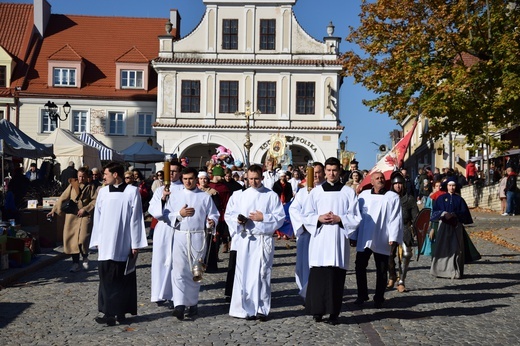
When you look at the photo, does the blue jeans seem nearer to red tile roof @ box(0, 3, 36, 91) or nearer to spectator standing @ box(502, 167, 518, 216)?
spectator standing @ box(502, 167, 518, 216)

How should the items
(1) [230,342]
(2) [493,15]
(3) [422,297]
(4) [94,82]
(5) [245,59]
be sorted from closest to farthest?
(1) [230,342]
(3) [422,297]
(2) [493,15]
(5) [245,59]
(4) [94,82]

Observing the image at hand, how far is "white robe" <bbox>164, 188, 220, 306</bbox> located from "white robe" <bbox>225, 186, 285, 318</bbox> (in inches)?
13.3

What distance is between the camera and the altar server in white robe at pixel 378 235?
11117 mm

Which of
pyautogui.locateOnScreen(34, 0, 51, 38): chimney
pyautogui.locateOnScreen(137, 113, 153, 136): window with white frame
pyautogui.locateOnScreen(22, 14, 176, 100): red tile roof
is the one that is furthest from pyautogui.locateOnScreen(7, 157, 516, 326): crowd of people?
pyautogui.locateOnScreen(34, 0, 51, 38): chimney

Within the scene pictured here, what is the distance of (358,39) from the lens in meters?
27.4

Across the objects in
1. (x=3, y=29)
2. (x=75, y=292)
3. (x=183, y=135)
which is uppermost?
(x=3, y=29)

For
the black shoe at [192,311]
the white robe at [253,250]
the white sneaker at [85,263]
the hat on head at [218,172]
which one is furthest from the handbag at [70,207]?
the black shoe at [192,311]

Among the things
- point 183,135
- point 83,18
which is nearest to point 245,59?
point 183,135

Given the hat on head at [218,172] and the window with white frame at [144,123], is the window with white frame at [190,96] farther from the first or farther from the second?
the hat on head at [218,172]

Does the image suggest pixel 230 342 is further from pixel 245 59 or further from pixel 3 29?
pixel 3 29

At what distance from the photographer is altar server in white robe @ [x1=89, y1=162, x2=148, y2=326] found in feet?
32.0

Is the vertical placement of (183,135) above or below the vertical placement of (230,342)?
above

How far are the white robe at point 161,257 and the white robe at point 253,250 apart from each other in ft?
2.59

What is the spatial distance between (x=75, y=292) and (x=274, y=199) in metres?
3.51
